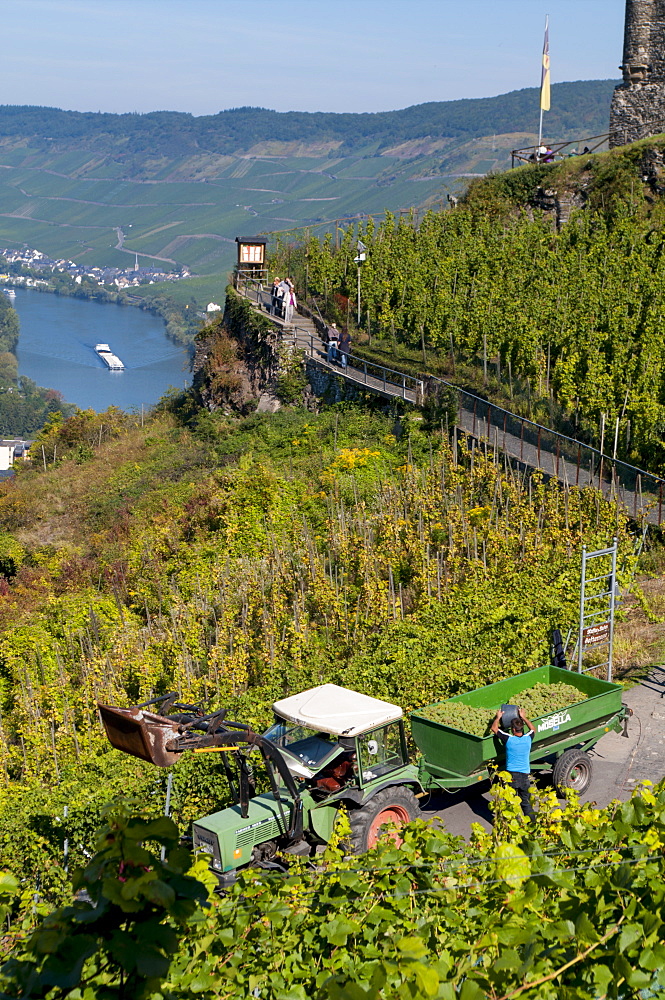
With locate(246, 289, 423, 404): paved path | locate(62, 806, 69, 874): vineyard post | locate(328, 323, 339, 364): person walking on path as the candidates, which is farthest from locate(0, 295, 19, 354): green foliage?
locate(62, 806, 69, 874): vineyard post

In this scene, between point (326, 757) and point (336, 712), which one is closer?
point (326, 757)

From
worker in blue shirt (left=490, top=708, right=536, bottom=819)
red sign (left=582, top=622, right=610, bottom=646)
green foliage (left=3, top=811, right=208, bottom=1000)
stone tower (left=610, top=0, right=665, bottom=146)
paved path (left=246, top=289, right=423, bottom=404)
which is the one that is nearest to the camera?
green foliage (left=3, top=811, right=208, bottom=1000)

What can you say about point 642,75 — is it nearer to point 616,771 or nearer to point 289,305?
point 289,305

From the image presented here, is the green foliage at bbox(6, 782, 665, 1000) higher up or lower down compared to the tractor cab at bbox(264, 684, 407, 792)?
higher up

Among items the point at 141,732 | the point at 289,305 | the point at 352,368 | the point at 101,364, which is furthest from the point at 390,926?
the point at 101,364

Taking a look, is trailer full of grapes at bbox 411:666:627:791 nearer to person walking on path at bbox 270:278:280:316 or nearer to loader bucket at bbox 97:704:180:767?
loader bucket at bbox 97:704:180:767

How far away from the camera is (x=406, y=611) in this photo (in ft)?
58.4

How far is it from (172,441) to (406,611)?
22007 mm

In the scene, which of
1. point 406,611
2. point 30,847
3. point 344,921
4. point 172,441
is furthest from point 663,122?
point 344,921

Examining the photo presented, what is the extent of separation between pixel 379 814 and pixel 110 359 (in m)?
146

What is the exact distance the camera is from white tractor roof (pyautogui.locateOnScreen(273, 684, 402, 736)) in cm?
970

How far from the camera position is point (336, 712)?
32.6 ft

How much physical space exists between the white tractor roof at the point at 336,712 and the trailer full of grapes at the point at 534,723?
1087mm

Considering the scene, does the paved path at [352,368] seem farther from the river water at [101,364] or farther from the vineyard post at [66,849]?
the river water at [101,364]
